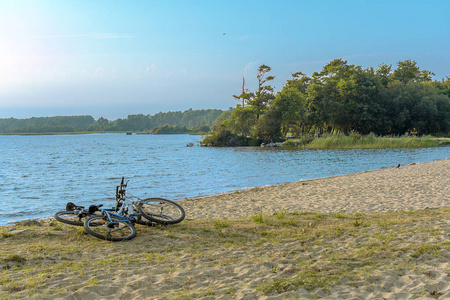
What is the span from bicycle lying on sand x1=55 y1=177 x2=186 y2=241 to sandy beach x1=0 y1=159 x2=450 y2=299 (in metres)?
0.24

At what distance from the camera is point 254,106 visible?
228ft

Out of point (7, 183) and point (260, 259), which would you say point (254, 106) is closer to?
point (7, 183)

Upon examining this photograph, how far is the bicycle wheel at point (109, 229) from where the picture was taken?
23.1 feet

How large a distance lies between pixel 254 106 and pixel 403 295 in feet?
216

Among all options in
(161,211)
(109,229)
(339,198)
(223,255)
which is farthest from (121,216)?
(339,198)

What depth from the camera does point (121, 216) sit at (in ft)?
24.8

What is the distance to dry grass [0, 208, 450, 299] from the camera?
16.2ft

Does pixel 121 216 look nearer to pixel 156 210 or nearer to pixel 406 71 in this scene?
pixel 156 210

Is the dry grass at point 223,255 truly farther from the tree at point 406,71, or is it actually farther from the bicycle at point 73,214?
the tree at point 406,71

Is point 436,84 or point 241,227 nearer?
point 241,227

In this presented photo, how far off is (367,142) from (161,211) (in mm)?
48558

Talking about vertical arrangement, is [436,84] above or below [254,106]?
above

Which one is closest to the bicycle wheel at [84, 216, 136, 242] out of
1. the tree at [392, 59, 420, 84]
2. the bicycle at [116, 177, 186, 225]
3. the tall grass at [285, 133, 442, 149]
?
the bicycle at [116, 177, 186, 225]

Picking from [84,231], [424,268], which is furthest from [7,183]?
[424,268]
